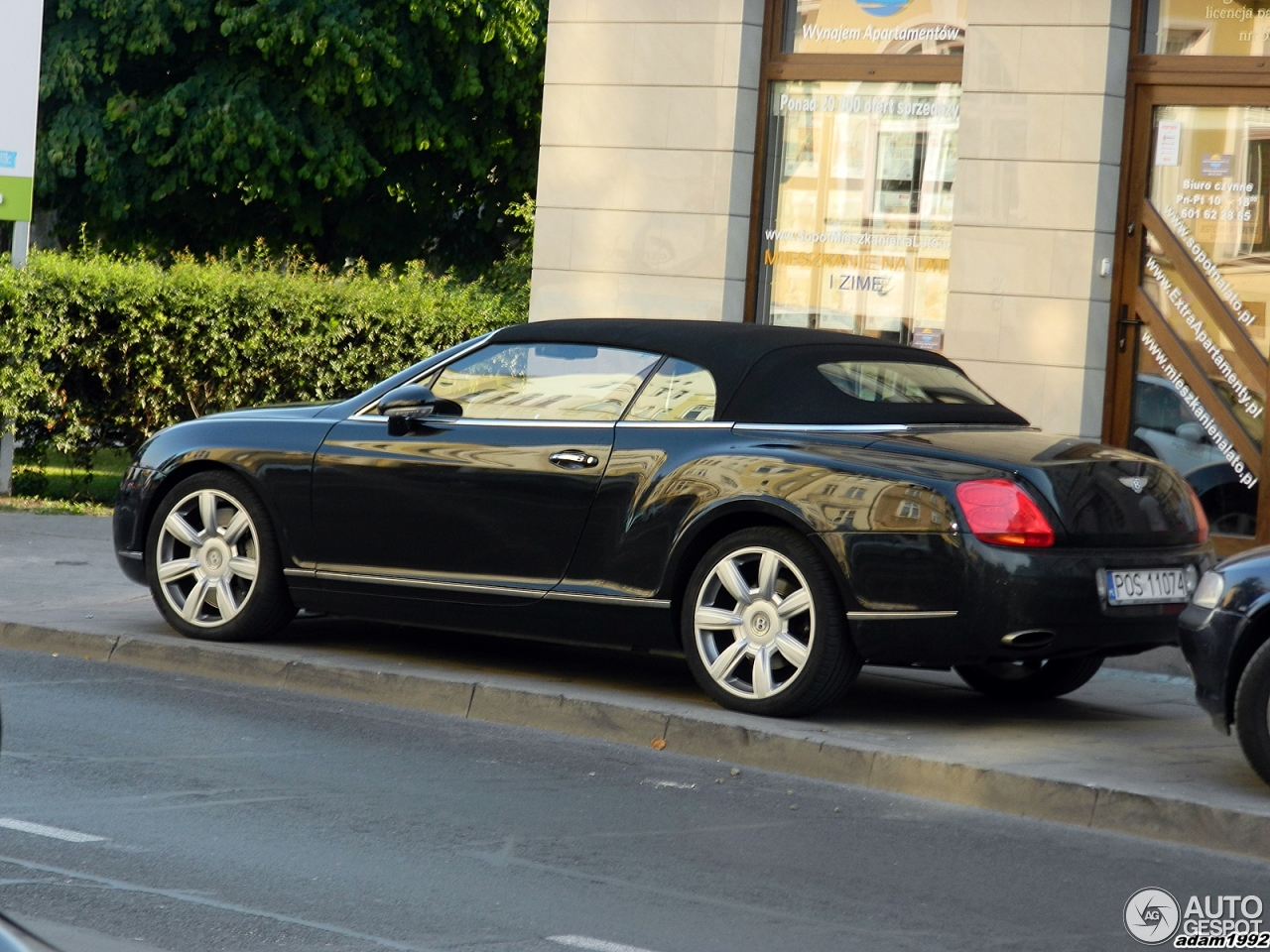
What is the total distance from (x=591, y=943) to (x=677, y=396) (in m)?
3.45

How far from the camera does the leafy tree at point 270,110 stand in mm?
23891

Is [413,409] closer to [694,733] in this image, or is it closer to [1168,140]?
[694,733]

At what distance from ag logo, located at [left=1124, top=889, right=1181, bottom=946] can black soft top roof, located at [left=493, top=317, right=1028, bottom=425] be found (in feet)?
8.68

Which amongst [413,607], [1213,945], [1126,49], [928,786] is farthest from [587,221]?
[1213,945]

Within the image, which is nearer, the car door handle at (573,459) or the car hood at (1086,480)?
the car hood at (1086,480)

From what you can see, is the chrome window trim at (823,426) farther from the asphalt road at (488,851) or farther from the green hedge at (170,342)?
the green hedge at (170,342)

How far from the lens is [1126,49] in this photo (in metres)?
12.5

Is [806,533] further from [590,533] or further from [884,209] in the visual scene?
[884,209]

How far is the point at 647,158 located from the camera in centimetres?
1390

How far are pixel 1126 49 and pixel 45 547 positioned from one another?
7.44 metres

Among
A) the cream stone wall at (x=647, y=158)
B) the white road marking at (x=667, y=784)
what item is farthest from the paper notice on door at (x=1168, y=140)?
the white road marking at (x=667, y=784)

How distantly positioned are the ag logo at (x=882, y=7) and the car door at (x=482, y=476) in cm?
604

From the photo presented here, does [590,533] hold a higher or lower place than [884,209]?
lower

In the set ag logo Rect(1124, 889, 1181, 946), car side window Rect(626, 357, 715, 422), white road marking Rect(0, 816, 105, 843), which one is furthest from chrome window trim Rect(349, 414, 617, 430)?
ag logo Rect(1124, 889, 1181, 946)
